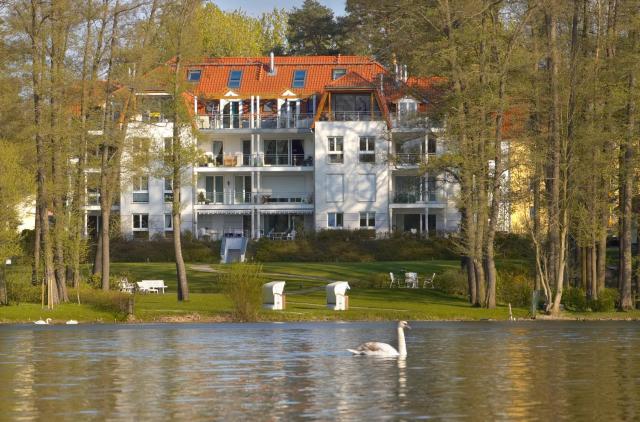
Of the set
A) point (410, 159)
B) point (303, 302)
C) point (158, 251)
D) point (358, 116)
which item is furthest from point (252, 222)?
point (303, 302)

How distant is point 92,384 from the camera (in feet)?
93.1

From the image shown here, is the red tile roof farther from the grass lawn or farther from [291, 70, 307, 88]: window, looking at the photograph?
the grass lawn

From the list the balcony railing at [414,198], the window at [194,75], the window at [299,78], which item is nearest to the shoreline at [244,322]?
the balcony railing at [414,198]

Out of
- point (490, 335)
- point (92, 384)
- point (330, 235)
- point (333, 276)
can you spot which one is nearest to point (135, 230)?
point (330, 235)

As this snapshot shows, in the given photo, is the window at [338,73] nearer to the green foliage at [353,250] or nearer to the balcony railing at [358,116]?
the balcony railing at [358,116]

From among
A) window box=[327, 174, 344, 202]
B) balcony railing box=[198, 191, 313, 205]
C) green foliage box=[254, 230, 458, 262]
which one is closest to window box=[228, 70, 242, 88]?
balcony railing box=[198, 191, 313, 205]

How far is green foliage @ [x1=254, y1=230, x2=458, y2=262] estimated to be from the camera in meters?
81.0

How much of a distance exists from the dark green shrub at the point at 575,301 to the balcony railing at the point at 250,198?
136 ft

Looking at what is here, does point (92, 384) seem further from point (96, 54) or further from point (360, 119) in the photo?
point (360, 119)

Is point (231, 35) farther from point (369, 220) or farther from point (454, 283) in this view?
point (454, 283)

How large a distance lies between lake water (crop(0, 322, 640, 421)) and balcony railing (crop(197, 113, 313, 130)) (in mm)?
51152

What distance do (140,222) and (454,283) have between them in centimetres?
3813

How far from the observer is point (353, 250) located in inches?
3226

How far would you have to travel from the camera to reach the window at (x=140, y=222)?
3716 inches
